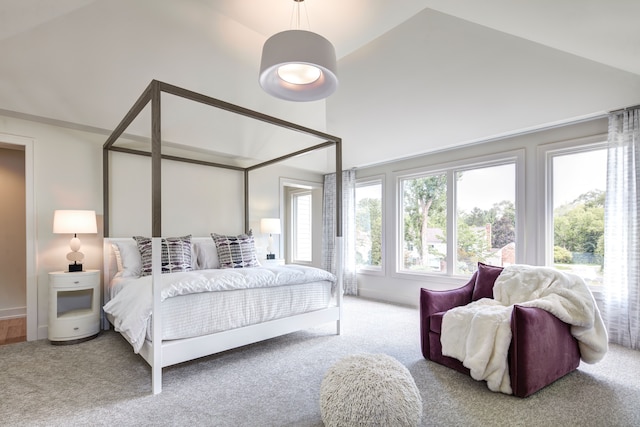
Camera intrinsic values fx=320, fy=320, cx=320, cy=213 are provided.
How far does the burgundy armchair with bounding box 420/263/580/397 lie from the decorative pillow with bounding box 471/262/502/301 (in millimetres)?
503

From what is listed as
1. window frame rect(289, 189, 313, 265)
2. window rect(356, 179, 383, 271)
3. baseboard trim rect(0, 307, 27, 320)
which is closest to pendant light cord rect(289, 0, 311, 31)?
window rect(356, 179, 383, 271)

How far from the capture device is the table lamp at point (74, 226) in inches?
131

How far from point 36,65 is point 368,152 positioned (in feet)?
13.8

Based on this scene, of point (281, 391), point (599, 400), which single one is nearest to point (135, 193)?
point (281, 391)

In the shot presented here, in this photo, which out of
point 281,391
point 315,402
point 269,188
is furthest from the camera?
point 269,188

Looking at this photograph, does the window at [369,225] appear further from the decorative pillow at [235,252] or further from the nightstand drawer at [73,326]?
the nightstand drawer at [73,326]

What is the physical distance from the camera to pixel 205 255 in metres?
4.12

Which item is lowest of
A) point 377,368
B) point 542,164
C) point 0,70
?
point 377,368

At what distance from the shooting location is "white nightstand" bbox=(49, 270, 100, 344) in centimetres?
327

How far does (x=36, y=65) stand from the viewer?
3037mm

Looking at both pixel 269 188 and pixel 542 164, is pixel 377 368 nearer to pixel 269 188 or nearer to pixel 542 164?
pixel 542 164

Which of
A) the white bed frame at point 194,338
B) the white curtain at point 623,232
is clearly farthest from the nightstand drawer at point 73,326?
the white curtain at point 623,232

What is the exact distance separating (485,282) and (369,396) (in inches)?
78.5

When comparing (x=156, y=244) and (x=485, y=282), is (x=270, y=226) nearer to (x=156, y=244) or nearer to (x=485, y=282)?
(x=156, y=244)
